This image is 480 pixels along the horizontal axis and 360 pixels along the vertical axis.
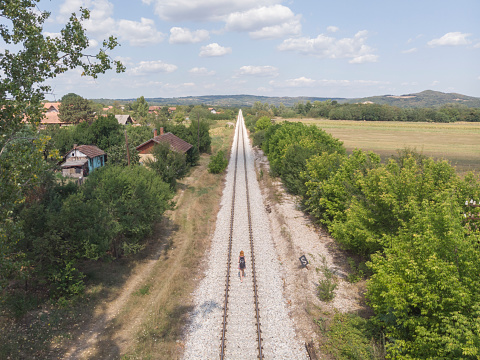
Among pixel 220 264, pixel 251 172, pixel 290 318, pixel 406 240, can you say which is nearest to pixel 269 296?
pixel 290 318

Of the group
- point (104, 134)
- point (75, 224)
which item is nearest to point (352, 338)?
point (75, 224)

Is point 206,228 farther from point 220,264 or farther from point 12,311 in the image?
point 12,311

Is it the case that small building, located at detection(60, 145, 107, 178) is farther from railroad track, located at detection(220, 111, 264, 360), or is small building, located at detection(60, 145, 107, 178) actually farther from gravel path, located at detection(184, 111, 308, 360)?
gravel path, located at detection(184, 111, 308, 360)

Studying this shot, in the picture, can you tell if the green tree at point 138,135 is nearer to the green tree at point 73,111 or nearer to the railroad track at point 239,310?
the green tree at point 73,111

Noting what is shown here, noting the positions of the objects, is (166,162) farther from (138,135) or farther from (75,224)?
(138,135)

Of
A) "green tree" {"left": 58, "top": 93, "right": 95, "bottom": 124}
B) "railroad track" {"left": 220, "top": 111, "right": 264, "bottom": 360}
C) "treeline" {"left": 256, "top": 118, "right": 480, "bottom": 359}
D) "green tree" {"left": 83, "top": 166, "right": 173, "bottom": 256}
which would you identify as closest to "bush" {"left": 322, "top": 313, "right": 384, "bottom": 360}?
"treeline" {"left": 256, "top": 118, "right": 480, "bottom": 359}
